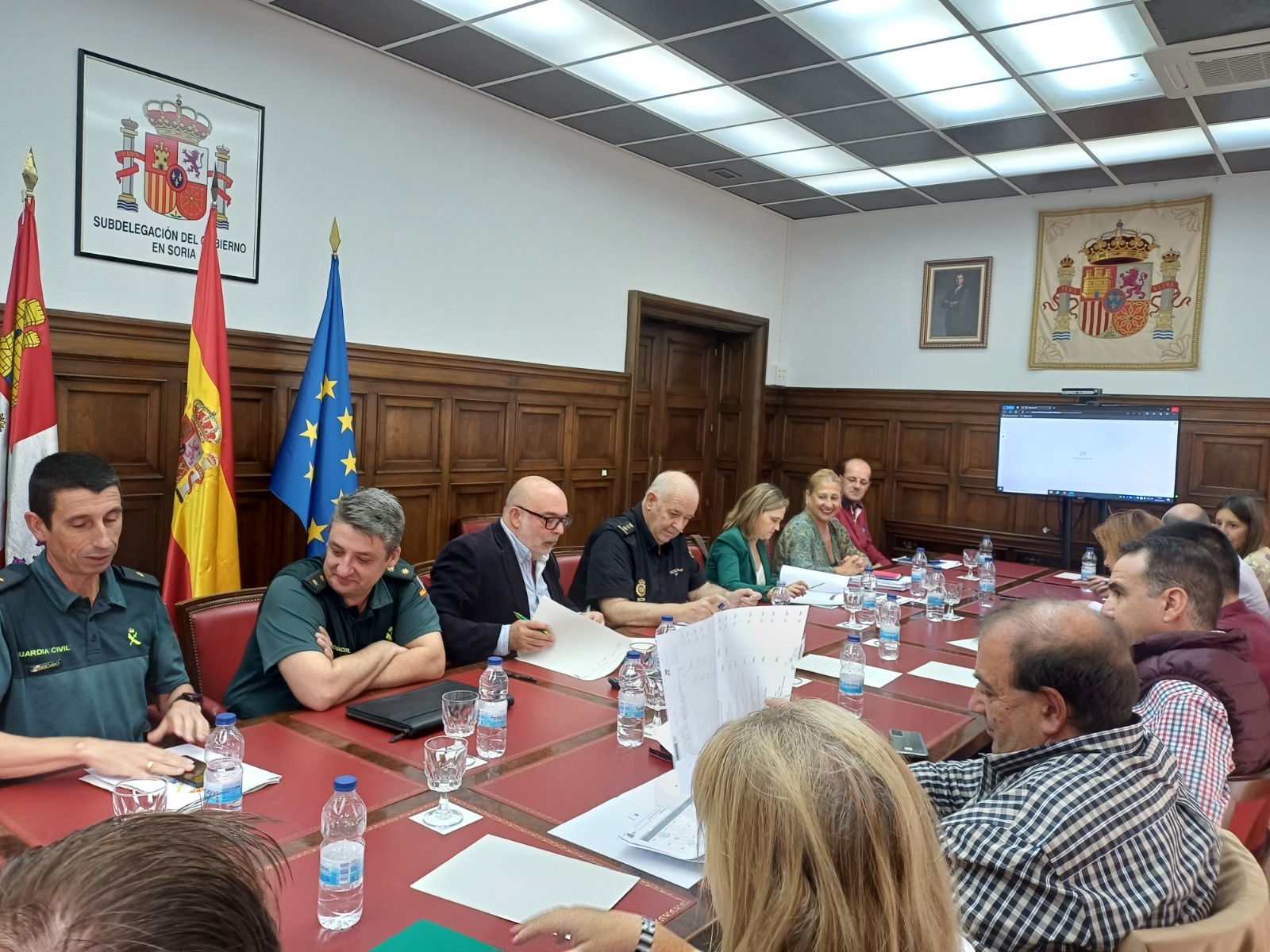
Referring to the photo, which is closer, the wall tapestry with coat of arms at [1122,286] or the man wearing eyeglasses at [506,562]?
the man wearing eyeglasses at [506,562]

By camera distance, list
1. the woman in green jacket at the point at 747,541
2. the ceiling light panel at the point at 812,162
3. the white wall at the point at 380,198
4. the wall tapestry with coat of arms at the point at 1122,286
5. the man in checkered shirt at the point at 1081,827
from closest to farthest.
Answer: the man in checkered shirt at the point at 1081,827 → the white wall at the point at 380,198 → the woman in green jacket at the point at 747,541 → the ceiling light panel at the point at 812,162 → the wall tapestry with coat of arms at the point at 1122,286

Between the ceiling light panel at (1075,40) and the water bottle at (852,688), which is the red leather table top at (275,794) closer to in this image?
the water bottle at (852,688)

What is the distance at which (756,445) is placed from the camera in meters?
7.37

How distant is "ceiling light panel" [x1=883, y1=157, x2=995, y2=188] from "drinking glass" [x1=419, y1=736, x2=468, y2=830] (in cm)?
536

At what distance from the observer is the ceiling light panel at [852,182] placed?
6184 mm

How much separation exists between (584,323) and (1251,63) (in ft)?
12.1

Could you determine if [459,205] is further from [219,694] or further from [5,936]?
[5,936]

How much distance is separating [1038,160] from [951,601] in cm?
337

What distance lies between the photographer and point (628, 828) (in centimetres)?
157

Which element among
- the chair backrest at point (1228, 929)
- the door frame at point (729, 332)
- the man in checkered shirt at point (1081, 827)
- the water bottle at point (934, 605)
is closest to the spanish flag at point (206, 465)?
the water bottle at point (934, 605)

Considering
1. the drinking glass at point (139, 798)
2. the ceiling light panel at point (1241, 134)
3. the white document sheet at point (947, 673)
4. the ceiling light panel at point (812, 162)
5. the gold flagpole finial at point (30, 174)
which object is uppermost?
the ceiling light panel at point (812, 162)

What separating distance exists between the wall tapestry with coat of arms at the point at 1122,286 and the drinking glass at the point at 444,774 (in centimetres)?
591

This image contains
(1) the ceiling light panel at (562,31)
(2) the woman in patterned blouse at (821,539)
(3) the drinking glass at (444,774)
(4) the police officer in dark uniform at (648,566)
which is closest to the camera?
(3) the drinking glass at (444,774)

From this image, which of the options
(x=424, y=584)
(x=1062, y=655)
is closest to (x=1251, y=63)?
(x=1062, y=655)
